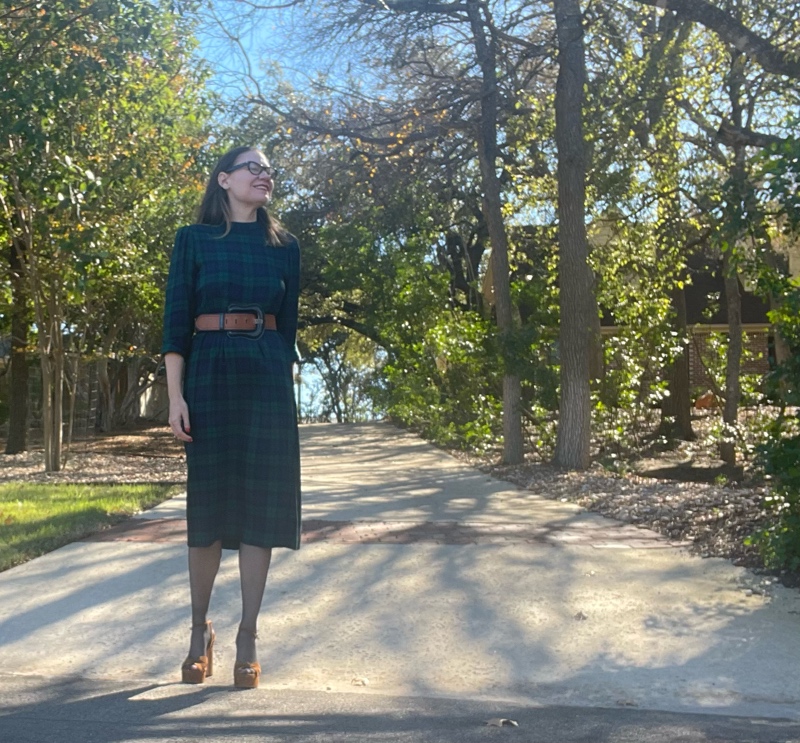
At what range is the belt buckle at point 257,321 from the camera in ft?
13.9

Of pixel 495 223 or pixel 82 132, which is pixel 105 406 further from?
pixel 82 132

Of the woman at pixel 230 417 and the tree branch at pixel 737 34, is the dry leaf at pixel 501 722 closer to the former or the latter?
the woman at pixel 230 417

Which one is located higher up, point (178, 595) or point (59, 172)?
point (59, 172)

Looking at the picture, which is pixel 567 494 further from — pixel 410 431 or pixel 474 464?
pixel 410 431

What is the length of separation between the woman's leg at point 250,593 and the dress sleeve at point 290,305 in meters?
0.81

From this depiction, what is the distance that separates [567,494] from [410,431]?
13344 millimetres

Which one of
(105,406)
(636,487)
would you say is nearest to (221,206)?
(636,487)

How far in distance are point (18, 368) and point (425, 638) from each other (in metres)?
15.5

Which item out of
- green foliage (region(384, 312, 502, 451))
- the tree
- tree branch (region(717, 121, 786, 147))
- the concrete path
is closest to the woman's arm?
the concrete path

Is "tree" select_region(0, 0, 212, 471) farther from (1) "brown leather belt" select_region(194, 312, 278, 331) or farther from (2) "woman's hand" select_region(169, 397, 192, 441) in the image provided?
(2) "woman's hand" select_region(169, 397, 192, 441)

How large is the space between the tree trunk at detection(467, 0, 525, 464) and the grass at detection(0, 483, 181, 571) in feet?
16.1

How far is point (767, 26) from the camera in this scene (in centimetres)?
1055

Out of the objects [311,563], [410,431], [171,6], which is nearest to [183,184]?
[171,6]

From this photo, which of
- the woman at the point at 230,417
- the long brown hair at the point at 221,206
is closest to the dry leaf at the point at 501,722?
the woman at the point at 230,417
